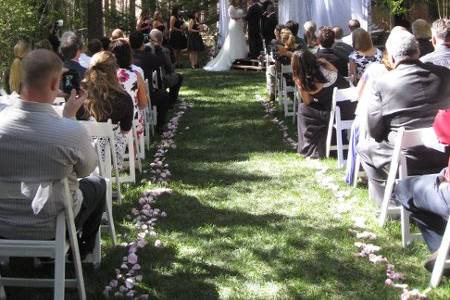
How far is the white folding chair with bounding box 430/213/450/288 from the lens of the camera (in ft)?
12.0

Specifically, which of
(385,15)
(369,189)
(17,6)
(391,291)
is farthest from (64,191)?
(385,15)

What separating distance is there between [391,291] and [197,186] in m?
2.89

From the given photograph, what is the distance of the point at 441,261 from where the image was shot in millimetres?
3762

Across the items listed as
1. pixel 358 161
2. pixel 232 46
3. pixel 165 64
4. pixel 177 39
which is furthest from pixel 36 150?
pixel 177 39

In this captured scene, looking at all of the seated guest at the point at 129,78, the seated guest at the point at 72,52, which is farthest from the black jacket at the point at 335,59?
the seated guest at the point at 72,52

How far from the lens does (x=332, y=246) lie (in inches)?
185

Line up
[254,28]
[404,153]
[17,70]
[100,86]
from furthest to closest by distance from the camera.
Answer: [254,28]
[17,70]
[100,86]
[404,153]

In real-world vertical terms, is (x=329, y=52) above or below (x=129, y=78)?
above

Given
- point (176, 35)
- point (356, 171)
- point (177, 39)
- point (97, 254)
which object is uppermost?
point (176, 35)

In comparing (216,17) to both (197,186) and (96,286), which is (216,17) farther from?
(96,286)

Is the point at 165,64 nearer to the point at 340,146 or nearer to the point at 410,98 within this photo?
the point at 340,146

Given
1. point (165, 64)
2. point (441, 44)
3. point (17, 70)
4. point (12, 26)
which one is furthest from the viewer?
point (12, 26)

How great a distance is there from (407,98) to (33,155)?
2685mm

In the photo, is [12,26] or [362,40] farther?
[12,26]
